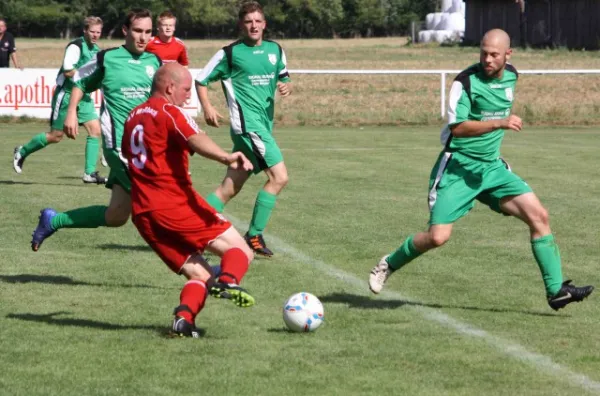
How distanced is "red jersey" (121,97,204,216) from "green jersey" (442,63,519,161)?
187cm

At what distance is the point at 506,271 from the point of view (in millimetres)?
9344

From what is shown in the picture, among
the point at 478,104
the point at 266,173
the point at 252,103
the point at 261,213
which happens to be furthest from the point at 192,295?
the point at 252,103

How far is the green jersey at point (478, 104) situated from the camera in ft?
25.1

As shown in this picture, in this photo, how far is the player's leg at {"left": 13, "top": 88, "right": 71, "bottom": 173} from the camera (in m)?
14.9

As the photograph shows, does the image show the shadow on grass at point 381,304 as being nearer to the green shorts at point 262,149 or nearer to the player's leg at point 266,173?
the player's leg at point 266,173

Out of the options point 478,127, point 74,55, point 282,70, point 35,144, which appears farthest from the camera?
point 35,144

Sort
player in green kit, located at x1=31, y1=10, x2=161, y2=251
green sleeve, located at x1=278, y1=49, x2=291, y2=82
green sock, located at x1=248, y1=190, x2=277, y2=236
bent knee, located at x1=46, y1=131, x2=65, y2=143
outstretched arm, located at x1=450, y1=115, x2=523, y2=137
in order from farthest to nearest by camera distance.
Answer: bent knee, located at x1=46, y1=131, x2=65, y2=143, green sleeve, located at x1=278, y1=49, x2=291, y2=82, green sock, located at x1=248, y1=190, x2=277, y2=236, player in green kit, located at x1=31, y1=10, x2=161, y2=251, outstretched arm, located at x1=450, y1=115, x2=523, y2=137

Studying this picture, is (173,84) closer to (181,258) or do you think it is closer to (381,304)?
(181,258)

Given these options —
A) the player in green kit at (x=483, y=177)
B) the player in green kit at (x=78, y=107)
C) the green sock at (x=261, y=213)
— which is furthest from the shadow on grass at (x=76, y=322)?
the player in green kit at (x=78, y=107)

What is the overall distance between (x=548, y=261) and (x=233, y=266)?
2288 mm

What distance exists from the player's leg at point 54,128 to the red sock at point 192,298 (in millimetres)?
8485

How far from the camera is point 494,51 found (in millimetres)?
7465

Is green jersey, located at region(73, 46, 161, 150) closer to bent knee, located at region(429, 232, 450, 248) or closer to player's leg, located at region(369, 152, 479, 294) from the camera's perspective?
player's leg, located at region(369, 152, 479, 294)

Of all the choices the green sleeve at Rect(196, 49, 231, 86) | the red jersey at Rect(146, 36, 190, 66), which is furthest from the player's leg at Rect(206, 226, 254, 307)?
the red jersey at Rect(146, 36, 190, 66)
